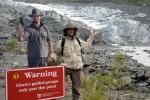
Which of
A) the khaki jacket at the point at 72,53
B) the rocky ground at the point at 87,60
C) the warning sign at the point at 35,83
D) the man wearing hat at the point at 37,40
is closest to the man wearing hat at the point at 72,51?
the khaki jacket at the point at 72,53

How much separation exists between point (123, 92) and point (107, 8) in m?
43.7

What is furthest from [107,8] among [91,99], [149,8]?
[91,99]

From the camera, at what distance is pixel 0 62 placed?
1803cm

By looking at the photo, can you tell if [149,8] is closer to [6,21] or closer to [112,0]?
[112,0]

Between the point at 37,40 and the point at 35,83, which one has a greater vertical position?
the point at 37,40

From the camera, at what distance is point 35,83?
6820 mm

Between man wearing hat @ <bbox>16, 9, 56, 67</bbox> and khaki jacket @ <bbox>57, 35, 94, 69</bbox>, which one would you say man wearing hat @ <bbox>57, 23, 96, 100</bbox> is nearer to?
khaki jacket @ <bbox>57, 35, 94, 69</bbox>

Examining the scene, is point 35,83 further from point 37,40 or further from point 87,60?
point 87,60

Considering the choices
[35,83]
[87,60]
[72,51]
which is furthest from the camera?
[87,60]

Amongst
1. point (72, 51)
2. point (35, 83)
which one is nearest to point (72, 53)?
point (72, 51)

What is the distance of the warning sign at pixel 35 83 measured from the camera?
6652mm

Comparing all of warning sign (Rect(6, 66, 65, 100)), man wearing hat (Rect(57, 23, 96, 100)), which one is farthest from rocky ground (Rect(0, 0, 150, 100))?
warning sign (Rect(6, 66, 65, 100))

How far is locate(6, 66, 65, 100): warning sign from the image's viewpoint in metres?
6.65

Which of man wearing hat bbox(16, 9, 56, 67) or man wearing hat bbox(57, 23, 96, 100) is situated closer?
man wearing hat bbox(57, 23, 96, 100)
